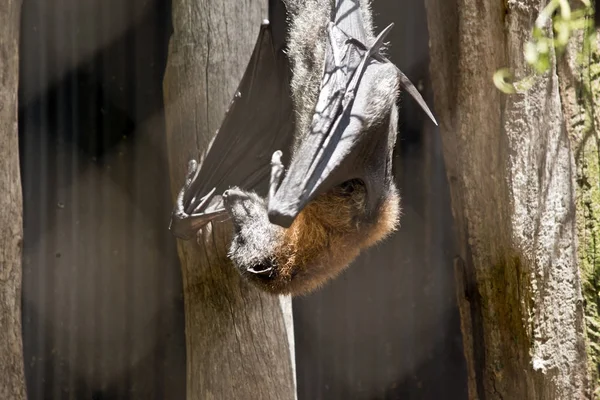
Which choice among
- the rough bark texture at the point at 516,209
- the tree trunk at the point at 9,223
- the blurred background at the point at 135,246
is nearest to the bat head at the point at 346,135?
the rough bark texture at the point at 516,209

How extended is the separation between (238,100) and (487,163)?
2.31 feet

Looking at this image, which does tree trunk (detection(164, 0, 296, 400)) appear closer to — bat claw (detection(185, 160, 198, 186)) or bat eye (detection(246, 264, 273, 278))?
bat claw (detection(185, 160, 198, 186))

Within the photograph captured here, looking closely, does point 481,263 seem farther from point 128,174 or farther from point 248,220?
point 128,174

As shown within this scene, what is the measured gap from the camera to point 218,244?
242 cm

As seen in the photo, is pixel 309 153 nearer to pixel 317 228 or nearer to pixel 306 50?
pixel 317 228

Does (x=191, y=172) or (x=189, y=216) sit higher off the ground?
(x=191, y=172)

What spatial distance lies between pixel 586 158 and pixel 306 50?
2.95ft

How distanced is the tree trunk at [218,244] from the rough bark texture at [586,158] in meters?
0.89

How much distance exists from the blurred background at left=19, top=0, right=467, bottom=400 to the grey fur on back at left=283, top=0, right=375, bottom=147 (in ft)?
3.26

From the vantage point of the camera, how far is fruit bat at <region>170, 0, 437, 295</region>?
1.88 meters

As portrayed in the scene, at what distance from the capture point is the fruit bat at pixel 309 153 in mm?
1875

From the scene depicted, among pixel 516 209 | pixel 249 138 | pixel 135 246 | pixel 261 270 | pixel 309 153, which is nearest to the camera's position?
pixel 309 153

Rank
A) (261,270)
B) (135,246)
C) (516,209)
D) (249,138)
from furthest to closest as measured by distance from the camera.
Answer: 1. (135,246)
2. (249,138)
3. (516,209)
4. (261,270)

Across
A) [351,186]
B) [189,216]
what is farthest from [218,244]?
[351,186]
